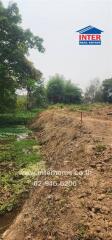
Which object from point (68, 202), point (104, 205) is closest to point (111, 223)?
point (104, 205)

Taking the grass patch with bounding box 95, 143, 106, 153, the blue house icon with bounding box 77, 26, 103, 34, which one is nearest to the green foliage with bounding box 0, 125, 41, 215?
the grass patch with bounding box 95, 143, 106, 153

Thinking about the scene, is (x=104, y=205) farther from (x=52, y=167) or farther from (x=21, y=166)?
(x=21, y=166)

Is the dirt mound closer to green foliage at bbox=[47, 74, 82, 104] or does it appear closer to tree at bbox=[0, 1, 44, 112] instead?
tree at bbox=[0, 1, 44, 112]

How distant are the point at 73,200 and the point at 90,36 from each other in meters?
9.00

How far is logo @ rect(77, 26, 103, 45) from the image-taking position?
15.1m

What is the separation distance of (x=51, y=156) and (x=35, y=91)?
1912cm

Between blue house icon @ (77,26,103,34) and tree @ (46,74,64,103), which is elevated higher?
blue house icon @ (77,26,103,34)

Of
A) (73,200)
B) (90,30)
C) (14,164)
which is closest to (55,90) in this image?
(90,30)

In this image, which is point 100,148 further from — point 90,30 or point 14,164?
point 90,30

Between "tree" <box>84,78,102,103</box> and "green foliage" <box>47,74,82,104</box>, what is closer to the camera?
"green foliage" <box>47,74,82,104</box>

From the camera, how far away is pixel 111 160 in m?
10.6

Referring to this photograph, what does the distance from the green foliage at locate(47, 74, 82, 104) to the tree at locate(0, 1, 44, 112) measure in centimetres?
2465

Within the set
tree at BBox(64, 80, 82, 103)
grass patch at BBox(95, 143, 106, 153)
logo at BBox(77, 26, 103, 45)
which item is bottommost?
grass patch at BBox(95, 143, 106, 153)

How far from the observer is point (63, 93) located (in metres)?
57.7
